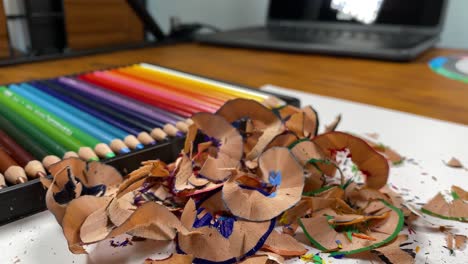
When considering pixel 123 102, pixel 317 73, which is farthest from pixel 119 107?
pixel 317 73

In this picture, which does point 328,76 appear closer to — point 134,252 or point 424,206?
point 424,206

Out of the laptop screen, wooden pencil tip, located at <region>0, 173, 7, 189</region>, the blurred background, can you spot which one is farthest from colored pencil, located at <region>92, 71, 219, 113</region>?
the laptop screen

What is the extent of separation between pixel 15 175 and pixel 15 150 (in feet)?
0.16

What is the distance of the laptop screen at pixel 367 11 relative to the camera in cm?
98

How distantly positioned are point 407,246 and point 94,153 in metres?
0.26

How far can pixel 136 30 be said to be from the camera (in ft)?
3.60

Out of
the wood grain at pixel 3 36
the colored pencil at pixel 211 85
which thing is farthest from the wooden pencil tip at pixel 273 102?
the wood grain at pixel 3 36

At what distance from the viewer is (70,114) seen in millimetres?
449

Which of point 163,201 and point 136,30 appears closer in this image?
point 163,201

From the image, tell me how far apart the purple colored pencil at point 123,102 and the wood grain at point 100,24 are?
15.9 inches

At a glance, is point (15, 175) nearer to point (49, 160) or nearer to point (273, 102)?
point (49, 160)

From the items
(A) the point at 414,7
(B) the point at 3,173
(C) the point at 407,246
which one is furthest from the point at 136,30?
(C) the point at 407,246

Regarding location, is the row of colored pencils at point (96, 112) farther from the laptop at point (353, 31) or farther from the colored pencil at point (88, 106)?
the laptop at point (353, 31)

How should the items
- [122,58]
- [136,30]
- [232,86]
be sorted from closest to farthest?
[232,86] → [122,58] → [136,30]
